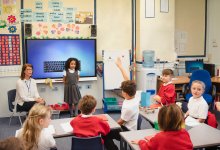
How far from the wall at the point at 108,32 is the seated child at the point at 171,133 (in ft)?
13.2

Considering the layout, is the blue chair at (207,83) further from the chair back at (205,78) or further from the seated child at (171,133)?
the seated child at (171,133)

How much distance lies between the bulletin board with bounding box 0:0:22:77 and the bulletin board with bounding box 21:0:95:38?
0.54 ft

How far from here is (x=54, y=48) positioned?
18.3ft

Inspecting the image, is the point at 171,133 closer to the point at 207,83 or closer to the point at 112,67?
the point at 207,83

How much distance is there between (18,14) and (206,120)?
3.96 metres

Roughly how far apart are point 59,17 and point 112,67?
4.86 feet

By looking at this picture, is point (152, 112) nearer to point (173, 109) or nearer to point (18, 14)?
point (173, 109)

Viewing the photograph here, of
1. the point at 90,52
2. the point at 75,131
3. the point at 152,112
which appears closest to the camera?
the point at 75,131

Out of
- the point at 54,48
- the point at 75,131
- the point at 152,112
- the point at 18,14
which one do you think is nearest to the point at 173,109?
the point at 75,131

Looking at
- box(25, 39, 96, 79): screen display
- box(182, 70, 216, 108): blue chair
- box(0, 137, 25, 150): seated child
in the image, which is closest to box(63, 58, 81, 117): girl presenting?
box(25, 39, 96, 79): screen display

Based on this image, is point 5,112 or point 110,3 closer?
point 5,112

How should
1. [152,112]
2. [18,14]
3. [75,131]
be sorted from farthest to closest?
[18,14]
[152,112]
[75,131]

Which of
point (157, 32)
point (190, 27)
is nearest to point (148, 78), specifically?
point (157, 32)

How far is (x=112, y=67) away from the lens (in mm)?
5926
